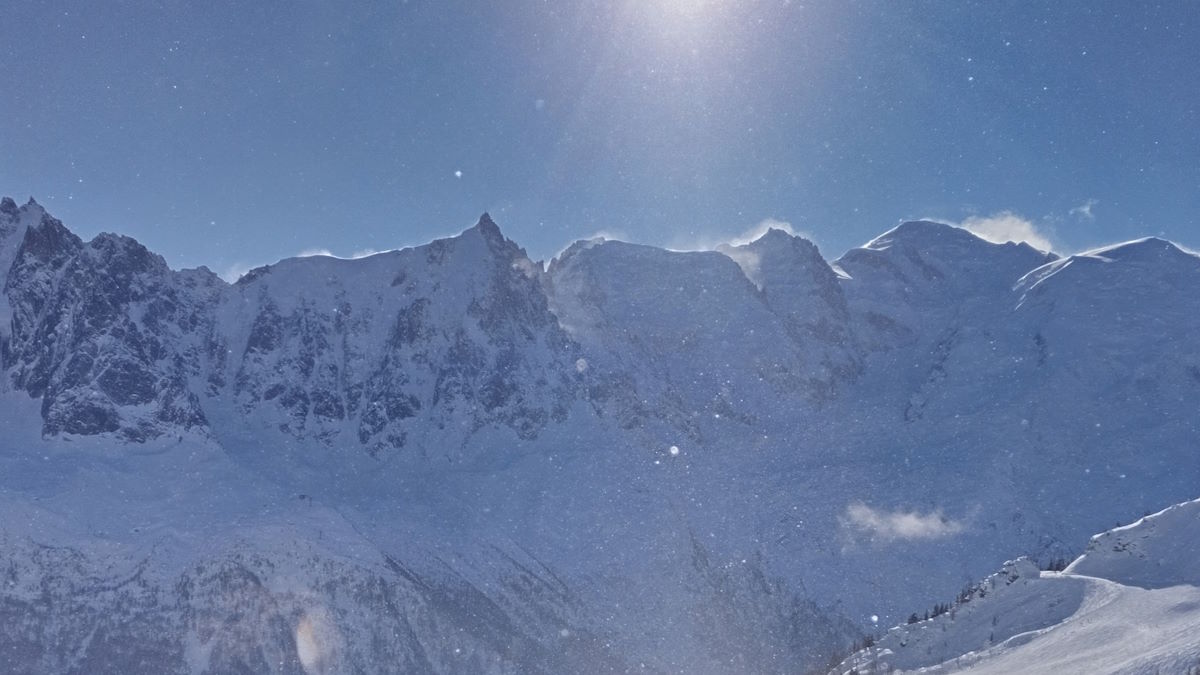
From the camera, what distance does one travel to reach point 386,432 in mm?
195750

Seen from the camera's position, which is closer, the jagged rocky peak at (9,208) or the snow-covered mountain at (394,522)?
the snow-covered mountain at (394,522)

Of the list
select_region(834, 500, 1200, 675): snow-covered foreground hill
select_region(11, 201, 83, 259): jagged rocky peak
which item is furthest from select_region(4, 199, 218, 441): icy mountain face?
select_region(834, 500, 1200, 675): snow-covered foreground hill

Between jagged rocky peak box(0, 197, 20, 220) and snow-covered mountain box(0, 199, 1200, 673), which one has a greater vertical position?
jagged rocky peak box(0, 197, 20, 220)

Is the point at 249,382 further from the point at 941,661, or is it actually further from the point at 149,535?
the point at 941,661

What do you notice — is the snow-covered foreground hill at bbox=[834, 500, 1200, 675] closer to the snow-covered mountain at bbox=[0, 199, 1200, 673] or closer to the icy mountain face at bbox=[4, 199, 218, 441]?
the snow-covered mountain at bbox=[0, 199, 1200, 673]

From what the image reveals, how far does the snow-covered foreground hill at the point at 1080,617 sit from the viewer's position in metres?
47.8

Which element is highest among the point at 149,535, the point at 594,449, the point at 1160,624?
the point at 594,449

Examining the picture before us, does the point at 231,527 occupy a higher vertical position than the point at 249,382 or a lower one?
lower

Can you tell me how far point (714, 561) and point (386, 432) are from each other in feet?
206

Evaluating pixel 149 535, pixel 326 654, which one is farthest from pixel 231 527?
pixel 326 654

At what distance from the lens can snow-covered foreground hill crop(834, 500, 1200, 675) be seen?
47.8 m

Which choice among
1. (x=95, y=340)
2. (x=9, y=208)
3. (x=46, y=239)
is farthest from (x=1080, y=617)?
(x=9, y=208)

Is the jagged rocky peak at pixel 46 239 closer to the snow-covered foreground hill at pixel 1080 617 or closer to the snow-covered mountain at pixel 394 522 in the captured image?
the snow-covered mountain at pixel 394 522

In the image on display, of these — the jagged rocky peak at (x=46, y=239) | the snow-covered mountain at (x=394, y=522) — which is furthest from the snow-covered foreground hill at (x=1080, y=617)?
the jagged rocky peak at (x=46, y=239)
